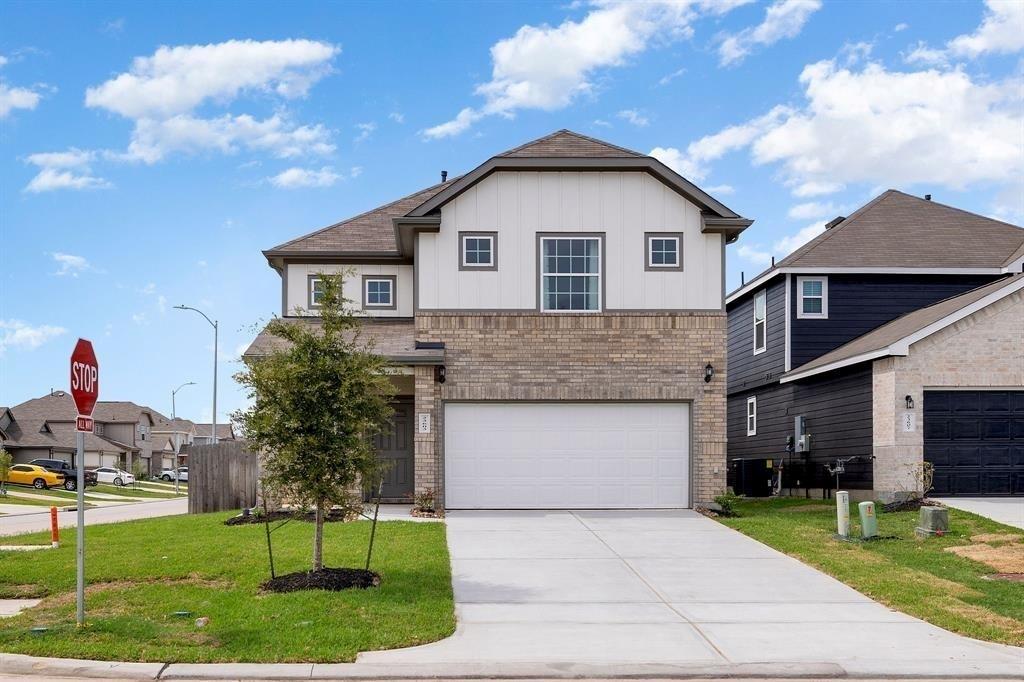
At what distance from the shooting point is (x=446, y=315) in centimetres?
2020

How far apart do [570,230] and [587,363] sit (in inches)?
109

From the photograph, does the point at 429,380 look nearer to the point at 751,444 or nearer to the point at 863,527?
the point at 863,527

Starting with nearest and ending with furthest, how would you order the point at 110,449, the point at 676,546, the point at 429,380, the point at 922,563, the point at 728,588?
the point at 728,588 < the point at 922,563 < the point at 676,546 < the point at 429,380 < the point at 110,449

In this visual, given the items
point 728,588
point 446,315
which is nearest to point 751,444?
point 446,315

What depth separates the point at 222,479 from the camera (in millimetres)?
23266

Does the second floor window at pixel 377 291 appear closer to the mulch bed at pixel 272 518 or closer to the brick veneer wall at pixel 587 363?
the brick veneer wall at pixel 587 363

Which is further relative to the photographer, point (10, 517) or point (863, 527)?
point (10, 517)

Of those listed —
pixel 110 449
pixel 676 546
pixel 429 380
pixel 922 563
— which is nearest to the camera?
pixel 922 563

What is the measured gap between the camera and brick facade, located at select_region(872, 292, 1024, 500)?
67.5 ft

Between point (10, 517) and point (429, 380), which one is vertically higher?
point (429, 380)

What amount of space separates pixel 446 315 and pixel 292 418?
8688mm

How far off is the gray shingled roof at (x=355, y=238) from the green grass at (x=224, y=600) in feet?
28.1

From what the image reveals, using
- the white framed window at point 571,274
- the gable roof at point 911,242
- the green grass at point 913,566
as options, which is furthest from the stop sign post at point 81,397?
the gable roof at point 911,242

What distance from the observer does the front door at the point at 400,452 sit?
22016mm
